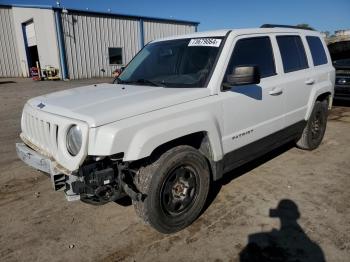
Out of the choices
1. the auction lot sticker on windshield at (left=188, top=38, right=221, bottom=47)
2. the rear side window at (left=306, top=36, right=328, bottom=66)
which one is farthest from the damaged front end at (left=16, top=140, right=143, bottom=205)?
the rear side window at (left=306, top=36, right=328, bottom=66)

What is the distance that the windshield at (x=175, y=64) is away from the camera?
3.69 metres

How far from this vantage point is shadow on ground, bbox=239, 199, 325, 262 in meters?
2.91

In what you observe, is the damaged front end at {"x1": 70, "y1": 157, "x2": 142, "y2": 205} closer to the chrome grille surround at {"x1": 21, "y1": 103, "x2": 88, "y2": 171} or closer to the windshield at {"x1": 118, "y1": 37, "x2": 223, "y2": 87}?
the chrome grille surround at {"x1": 21, "y1": 103, "x2": 88, "y2": 171}

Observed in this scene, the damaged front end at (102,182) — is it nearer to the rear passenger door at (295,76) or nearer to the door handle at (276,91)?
the door handle at (276,91)

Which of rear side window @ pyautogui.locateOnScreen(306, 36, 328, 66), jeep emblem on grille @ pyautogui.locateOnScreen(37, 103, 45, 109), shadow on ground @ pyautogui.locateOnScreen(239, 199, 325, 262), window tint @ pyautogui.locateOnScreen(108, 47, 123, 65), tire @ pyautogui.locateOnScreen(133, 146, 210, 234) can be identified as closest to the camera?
shadow on ground @ pyautogui.locateOnScreen(239, 199, 325, 262)

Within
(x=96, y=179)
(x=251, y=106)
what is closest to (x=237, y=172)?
(x=251, y=106)

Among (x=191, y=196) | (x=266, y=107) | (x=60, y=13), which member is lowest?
(x=191, y=196)

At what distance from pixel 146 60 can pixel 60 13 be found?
720 inches

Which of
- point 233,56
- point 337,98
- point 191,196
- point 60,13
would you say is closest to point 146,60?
point 233,56

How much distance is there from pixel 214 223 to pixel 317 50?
146 inches

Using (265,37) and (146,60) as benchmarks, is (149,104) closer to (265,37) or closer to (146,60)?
(146,60)

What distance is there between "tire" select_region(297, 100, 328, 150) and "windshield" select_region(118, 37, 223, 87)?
2506mm

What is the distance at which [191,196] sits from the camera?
347 cm

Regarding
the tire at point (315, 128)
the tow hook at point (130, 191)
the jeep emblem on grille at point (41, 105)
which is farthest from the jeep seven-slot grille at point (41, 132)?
the tire at point (315, 128)
